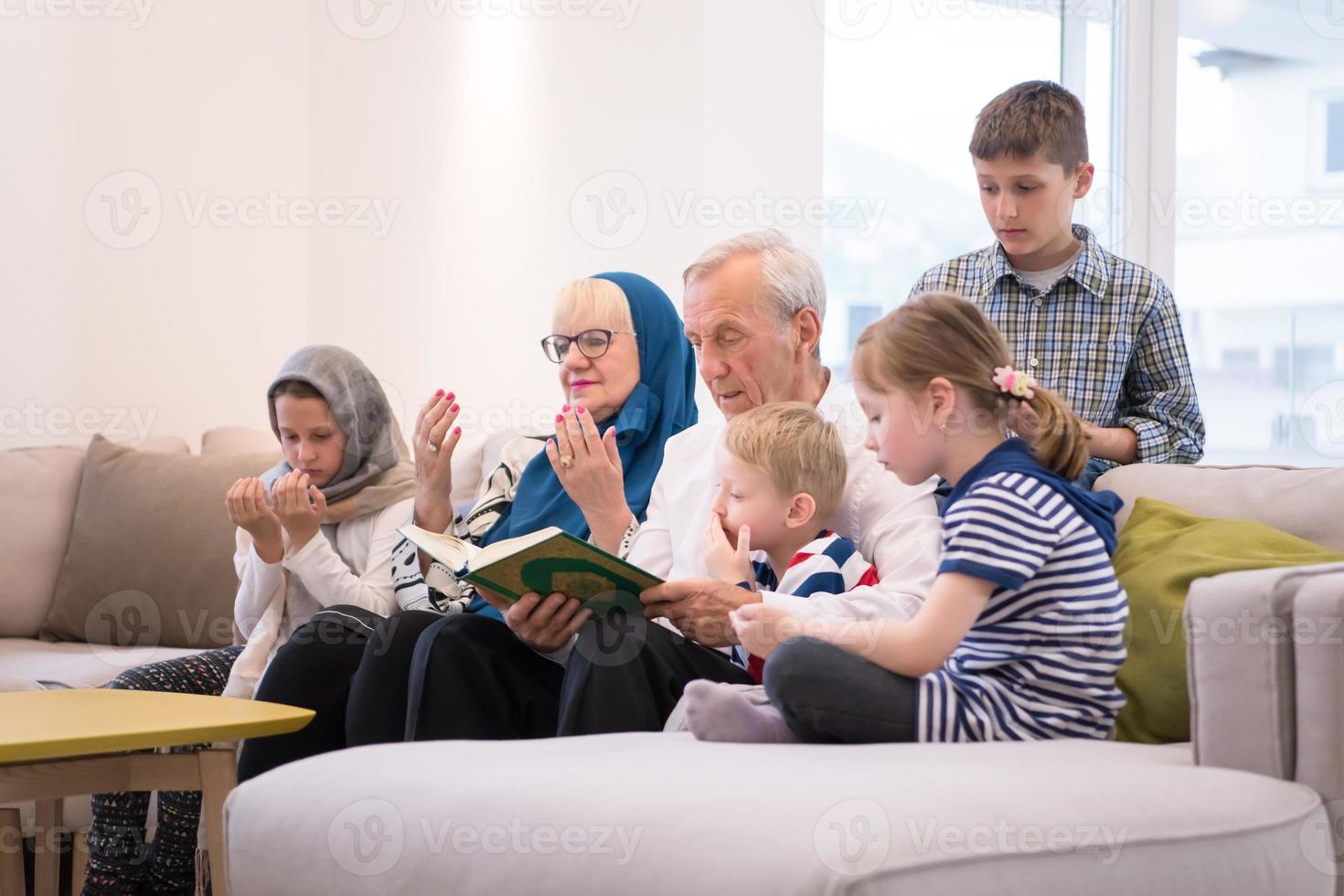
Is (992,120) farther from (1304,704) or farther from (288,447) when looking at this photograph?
(288,447)

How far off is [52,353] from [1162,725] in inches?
117

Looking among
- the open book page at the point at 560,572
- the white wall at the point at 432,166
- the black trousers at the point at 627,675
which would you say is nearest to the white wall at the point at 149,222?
the white wall at the point at 432,166

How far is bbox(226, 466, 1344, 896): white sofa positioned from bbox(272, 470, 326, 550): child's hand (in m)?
1.10

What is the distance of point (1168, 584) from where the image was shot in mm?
1705

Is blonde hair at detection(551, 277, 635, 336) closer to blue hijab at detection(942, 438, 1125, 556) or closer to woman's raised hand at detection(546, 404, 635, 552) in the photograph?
woman's raised hand at detection(546, 404, 635, 552)

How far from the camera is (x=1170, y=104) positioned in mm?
4242

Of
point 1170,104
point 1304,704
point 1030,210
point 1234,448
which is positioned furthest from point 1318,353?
point 1304,704

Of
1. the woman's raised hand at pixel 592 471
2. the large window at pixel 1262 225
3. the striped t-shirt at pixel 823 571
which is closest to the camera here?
the striped t-shirt at pixel 823 571

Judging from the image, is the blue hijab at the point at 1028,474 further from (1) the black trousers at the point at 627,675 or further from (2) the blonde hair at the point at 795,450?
(1) the black trousers at the point at 627,675

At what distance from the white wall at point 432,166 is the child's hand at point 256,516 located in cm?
141

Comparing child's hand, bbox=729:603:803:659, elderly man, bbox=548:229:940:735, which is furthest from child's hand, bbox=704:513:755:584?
child's hand, bbox=729:603:803:659

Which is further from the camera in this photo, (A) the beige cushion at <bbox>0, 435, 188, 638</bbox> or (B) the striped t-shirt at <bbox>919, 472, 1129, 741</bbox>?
(A) the beige cushion at <bbox>0, 435, 188, 638</bbox>

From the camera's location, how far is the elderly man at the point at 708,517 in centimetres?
173

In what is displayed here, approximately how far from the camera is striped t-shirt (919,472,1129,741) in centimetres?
144
